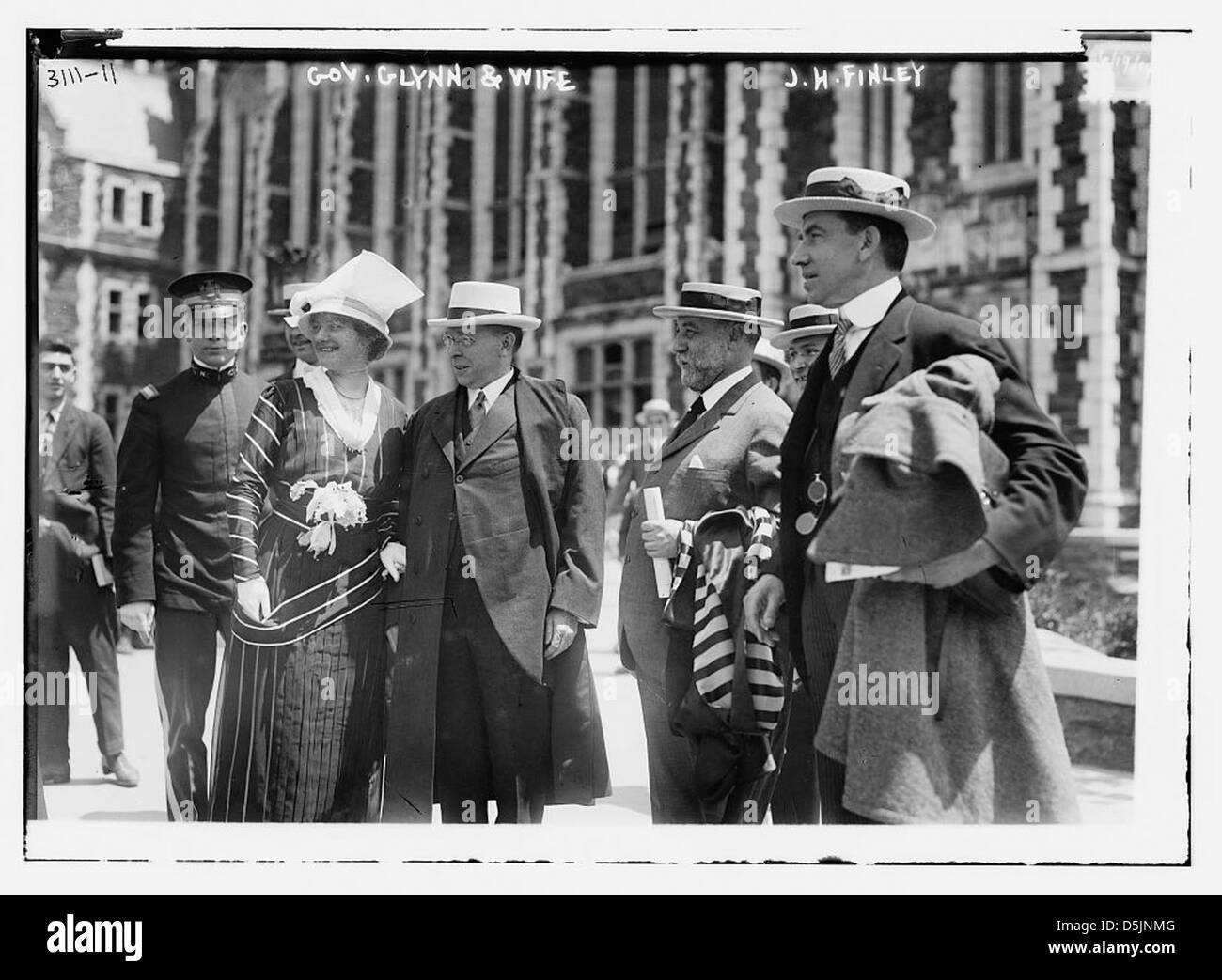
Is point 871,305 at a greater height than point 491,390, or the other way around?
point 871,305

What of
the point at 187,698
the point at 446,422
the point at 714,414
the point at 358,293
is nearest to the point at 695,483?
the point at 714,414

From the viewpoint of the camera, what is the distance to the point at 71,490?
554 centimetres

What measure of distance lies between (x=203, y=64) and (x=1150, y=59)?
139 inches

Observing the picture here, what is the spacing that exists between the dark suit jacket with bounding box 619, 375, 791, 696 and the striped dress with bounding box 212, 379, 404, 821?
3.11 feet

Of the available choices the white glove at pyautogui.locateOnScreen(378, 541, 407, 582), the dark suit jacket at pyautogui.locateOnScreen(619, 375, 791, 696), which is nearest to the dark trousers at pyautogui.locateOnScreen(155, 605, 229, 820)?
the white glove at pyautogui.locateOnScreen(378, 541, 407, 582)

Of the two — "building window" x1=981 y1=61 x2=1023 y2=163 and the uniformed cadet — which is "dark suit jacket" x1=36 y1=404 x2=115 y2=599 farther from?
"building window" x1=981 y1=61 x2=1023 y2=163

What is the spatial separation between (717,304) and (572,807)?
195 cm

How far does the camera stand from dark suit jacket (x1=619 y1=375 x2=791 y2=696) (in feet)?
17.1

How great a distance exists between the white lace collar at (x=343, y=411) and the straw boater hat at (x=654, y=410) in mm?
1010

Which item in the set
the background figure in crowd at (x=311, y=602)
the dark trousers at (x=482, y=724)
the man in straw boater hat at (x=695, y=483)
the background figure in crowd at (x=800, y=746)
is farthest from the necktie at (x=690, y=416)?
the background figure in crowd at (x=311, y=602)

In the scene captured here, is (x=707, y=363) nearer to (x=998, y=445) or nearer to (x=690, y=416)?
(x=690, y=416)

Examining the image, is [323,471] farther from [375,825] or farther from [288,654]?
[375,825]

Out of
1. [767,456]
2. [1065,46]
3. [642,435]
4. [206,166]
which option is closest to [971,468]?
[767,456]

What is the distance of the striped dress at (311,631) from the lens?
5.40 m
